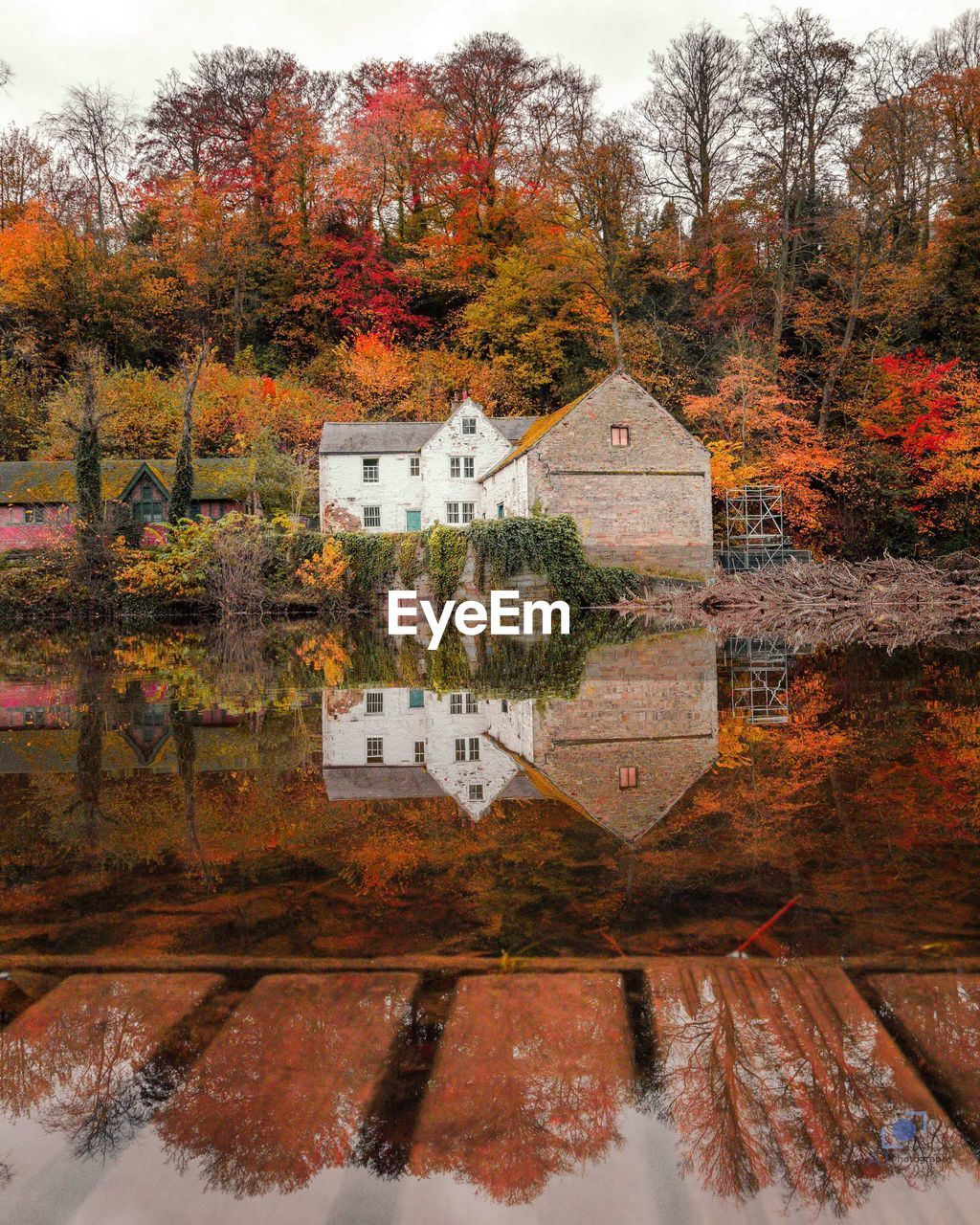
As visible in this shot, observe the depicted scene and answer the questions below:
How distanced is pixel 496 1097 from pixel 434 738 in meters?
4.30

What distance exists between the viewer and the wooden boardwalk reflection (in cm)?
145

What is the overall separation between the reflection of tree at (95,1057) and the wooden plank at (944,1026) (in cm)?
159

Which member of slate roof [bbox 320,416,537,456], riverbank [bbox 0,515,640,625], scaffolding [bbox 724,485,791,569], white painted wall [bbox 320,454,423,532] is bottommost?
riverbank [bbox 0,515,640,625]

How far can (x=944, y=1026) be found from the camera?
1.93 meters

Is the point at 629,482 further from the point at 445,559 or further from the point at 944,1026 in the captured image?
the point at 944,1026

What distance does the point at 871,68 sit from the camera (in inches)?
1284

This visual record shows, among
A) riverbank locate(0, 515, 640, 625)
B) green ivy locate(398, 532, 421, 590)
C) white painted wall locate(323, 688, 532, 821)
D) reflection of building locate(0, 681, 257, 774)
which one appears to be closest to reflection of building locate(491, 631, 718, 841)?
white painted wall locate(323, 688, 532, 821)

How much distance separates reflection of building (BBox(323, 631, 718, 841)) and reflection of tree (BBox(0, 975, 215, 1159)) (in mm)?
1915

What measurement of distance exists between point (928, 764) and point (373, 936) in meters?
3.39

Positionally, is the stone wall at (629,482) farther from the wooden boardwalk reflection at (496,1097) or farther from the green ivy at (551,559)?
the wooden boardwalk reflection at (496,1097)

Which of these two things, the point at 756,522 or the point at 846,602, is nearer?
the point at 846,602

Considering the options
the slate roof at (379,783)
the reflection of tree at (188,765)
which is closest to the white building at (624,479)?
the reflection of tree at (188,765)

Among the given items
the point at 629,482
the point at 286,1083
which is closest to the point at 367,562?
the point at 629,482

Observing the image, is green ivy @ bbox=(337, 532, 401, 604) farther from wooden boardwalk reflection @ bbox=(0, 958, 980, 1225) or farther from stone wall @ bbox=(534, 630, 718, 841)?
wooden boardwalk reflection @ bbox=(0, 958, 980, 1225)
